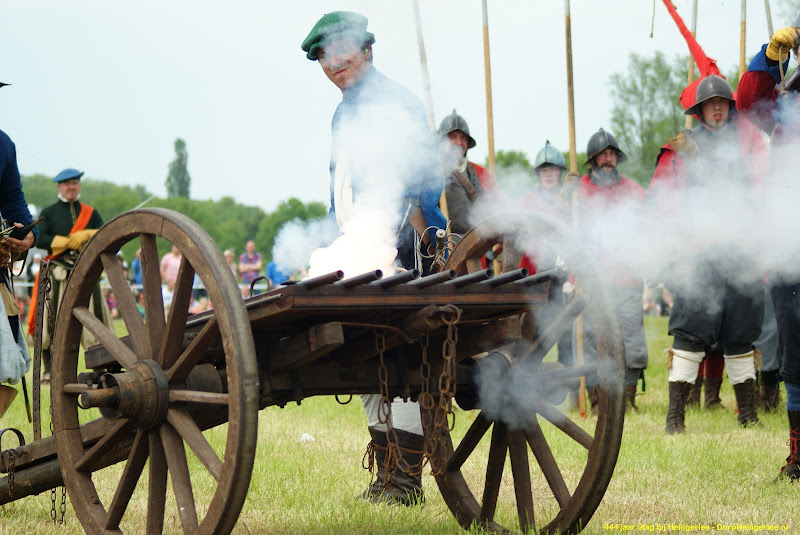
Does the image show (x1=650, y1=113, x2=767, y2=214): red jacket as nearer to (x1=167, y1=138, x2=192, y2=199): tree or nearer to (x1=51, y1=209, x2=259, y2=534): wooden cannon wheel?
(x1=51, y1=209, x2=259, y2=534): wooden cannon wheel

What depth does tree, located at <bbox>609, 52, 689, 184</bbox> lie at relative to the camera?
36938 mm

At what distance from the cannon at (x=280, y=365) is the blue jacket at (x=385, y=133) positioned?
0.46 metres

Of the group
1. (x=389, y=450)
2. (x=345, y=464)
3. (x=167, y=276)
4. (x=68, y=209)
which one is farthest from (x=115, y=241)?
(x=167, y=276)

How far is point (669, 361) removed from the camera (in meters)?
6.84

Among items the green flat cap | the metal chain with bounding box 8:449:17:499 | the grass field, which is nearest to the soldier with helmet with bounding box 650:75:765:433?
the grass field

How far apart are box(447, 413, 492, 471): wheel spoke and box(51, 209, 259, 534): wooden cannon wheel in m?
1.11

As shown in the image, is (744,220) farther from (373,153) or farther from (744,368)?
(373,153)

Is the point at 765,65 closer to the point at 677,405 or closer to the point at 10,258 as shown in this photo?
the point at 677,405

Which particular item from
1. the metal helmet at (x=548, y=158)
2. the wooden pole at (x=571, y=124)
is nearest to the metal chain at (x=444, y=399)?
the wooden pole at (x=571, y=124)

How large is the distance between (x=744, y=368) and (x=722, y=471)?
6.99 ft

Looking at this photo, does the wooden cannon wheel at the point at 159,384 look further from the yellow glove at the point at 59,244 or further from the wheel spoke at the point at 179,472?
the yellow glove at the point at 59,244

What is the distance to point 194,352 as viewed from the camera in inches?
116

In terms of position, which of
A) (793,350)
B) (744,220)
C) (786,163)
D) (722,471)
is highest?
(786,163)

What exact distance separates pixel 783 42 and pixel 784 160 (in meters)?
0.57
